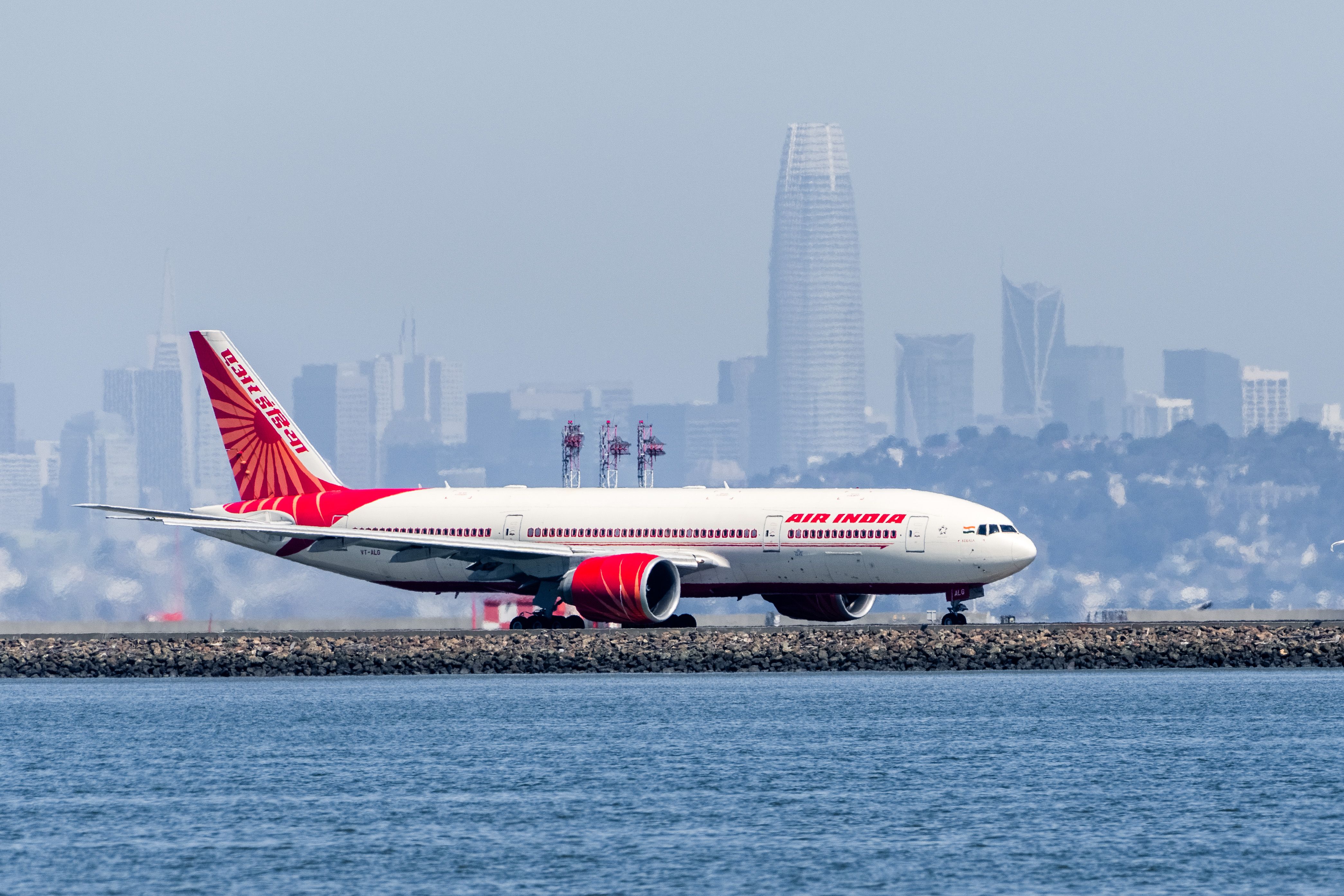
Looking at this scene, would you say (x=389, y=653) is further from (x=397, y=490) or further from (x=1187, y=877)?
(x=1187, y=877)

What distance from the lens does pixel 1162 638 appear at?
8394 cm

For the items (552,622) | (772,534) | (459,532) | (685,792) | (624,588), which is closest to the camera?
(685,792)

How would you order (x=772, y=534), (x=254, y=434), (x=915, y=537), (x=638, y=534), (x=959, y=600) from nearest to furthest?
(x=915, y=537)
(x=772, y=534)
(x=959, y=600)
(x=638, y=534)
(x=254, y=434)

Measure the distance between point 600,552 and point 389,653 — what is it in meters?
8.83

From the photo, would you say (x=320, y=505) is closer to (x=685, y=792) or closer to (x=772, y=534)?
(x=772, y=534)

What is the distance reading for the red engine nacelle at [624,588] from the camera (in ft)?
266

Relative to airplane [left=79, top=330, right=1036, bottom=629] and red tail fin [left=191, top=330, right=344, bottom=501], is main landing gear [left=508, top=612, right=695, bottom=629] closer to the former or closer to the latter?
airplane [left=79, top=330, right=1036, bottom=629]

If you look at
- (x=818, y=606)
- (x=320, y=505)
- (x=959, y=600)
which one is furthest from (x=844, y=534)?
(x=320, y=505)

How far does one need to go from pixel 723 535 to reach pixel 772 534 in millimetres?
1895

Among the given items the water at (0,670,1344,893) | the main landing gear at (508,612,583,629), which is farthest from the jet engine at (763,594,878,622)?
the main landing gear at (508,612,583,629)

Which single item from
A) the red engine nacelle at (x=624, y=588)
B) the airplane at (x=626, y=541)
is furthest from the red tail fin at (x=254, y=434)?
the red engine nacelle at (x=624, y=588)

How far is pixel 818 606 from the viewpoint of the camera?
3401 inches

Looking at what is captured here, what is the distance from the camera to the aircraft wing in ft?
273

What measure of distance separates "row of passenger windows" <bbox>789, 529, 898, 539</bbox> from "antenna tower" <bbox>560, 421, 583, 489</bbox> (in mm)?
38782
